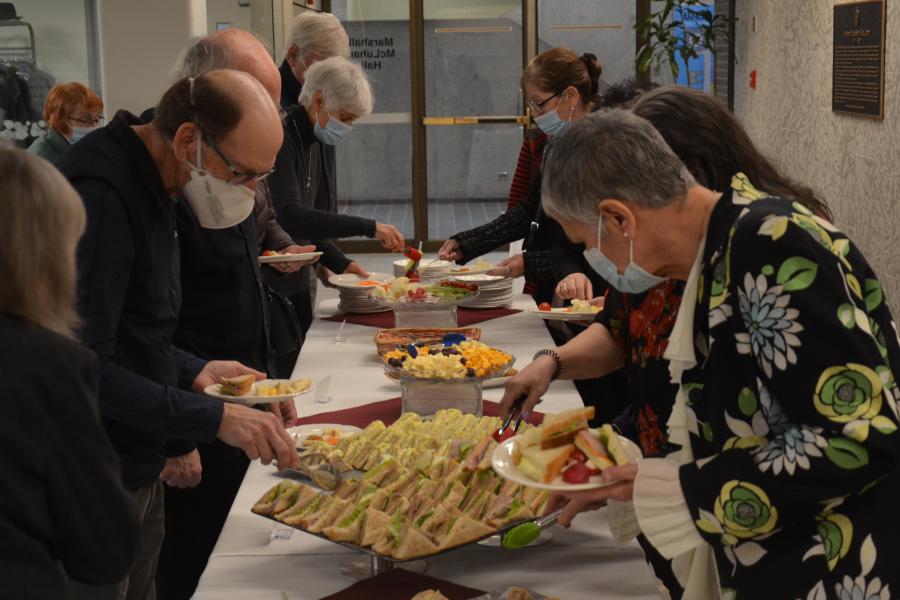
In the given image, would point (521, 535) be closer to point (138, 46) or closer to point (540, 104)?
point (540, 104)

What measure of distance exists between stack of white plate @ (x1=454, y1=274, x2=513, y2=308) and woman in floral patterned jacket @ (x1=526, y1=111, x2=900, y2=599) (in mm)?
2637

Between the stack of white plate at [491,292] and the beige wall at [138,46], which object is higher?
the beige wall at [138,46]

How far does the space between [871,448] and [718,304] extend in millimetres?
271

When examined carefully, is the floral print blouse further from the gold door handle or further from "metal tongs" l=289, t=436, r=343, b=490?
the gold door handle

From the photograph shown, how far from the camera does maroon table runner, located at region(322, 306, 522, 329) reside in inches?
161

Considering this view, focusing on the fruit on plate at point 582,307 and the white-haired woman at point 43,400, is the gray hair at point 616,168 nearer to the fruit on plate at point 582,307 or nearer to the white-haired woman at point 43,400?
the white-haired woman at point 43,400

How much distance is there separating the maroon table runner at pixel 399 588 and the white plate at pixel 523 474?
9.1 inches

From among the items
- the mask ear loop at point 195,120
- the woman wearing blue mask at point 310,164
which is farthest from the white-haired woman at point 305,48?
the mask ear loop at point 195,120

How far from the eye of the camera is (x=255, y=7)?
6.93 meters

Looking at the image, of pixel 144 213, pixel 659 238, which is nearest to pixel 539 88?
pixel 144 213

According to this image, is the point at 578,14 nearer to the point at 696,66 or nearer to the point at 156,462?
the point at 696,66

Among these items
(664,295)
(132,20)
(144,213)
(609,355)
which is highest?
(132,20)

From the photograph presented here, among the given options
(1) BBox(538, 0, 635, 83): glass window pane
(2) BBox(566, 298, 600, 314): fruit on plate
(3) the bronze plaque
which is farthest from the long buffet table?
(1) BBox(538, 0, 635, 83): glass window pane

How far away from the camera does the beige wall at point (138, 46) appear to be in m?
5.48
